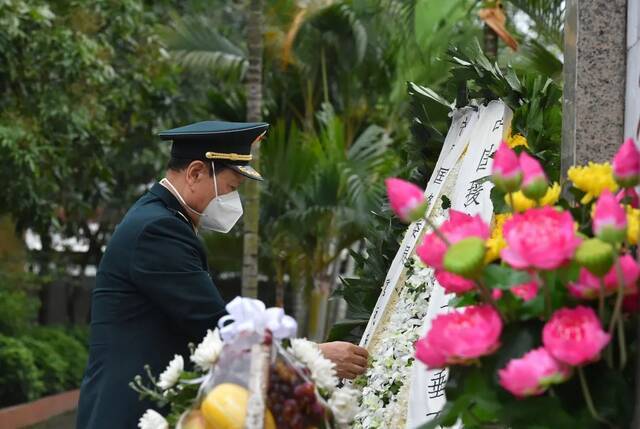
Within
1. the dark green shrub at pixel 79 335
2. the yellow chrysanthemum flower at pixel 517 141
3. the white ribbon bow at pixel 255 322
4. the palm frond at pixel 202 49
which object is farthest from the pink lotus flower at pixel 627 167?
the dark green shrub at pixel 79 335

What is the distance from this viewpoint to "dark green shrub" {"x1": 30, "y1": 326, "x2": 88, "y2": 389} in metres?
15.5

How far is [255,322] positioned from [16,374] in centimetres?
1112

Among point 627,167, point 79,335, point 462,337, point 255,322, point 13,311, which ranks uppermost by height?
point 627,167

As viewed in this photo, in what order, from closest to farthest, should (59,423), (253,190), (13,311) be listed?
(253,190) < (59,423) < (13,311)

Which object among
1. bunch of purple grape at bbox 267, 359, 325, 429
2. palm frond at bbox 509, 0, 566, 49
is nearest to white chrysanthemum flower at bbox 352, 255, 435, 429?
bunch of purple grape at bbox 267, 359, 325, 429

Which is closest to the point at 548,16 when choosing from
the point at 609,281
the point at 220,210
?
A: the point at 220,210

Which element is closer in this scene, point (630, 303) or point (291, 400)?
point (630, 303)

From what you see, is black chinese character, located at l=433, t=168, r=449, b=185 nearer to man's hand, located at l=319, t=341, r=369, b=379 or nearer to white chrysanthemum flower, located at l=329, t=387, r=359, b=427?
man's hand, located at l=319, t=341, r=369, b=379

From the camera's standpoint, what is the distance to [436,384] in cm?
371

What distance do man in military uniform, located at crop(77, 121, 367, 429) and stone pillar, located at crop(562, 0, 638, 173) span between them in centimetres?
110

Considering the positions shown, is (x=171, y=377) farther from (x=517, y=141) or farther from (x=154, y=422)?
(x=517, y=141)

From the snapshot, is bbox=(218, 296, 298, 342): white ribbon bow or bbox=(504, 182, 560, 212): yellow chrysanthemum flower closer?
bbox=(504, 182, 560, 212): yellow chrysanthemum flower

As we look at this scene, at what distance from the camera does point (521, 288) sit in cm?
235

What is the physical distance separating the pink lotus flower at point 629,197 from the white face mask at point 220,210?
176 centimetres
